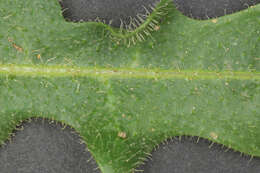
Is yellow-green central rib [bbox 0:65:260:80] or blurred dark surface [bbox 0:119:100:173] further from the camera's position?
blurred dark surface [bbox 0:119:100:173]

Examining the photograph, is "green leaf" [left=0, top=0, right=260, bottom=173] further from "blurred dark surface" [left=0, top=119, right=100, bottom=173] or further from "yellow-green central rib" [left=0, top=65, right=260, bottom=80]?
"blurred dark surface" [left=0, top=119, right=100, bottom=173]

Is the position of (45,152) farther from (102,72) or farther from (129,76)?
(129,76)

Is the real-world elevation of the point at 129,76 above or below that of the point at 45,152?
above

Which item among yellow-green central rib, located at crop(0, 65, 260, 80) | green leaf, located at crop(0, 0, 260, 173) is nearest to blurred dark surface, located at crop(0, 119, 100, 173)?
green leaf, located at crop(0, 0, 260, 173)

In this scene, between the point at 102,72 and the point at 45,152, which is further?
the point at 45,152

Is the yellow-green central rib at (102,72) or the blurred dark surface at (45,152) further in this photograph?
the blurred dark surface at (45,152)

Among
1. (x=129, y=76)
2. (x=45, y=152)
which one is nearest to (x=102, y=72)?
(x=129, y=76)

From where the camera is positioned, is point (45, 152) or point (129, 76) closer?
point (129, 76)

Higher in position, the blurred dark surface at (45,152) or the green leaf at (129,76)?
the green leaf at (129,76)

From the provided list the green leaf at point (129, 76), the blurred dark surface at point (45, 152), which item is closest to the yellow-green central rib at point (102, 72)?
the green leaf at point (129, 76)

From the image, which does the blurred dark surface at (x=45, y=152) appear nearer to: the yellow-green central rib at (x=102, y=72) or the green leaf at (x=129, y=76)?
the green leaf at (x=129, y=76)
